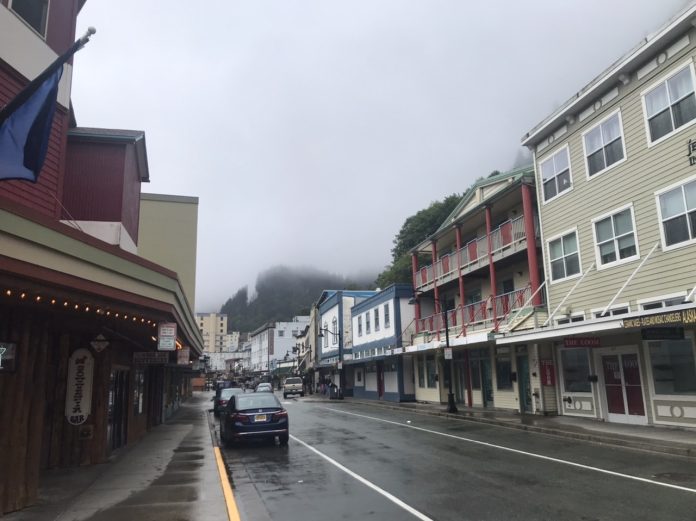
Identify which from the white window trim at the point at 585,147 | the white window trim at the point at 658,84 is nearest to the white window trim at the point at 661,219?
the white window trim at the point at 658,84

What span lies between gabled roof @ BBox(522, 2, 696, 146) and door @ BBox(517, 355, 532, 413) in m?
9.20

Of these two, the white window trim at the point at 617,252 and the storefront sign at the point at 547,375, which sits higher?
the white window trim at the point at 617,252

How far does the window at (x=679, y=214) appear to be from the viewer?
1493 cm

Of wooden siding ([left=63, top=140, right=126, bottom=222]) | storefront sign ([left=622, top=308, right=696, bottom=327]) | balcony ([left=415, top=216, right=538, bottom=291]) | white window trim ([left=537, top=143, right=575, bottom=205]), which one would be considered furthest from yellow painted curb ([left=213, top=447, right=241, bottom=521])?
balcony ([left=415, top=216, right=538, bottom=291])

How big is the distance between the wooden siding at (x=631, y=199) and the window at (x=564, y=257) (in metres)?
0.31

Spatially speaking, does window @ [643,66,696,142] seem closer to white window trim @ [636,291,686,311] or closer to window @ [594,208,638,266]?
window @ [594,208,638,266]

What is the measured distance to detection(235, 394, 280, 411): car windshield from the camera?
52.6 ft

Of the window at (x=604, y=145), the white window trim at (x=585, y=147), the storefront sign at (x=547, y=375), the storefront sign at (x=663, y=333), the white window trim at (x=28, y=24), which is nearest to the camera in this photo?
the white window trim at (x=28, y=24)

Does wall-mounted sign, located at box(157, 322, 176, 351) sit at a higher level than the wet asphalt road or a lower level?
higher

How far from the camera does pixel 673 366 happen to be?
15.8 m

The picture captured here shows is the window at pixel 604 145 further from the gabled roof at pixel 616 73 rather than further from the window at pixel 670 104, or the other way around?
the window at pixel 670 104

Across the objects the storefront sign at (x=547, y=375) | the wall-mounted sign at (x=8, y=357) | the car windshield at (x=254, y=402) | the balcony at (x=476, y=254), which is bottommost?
→ the car windshield at (x=254, y=402)

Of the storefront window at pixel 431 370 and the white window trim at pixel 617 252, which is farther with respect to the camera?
the storefront window at pixel 431 370

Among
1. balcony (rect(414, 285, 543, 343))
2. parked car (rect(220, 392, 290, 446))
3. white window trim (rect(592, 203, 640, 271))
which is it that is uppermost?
white window trim (rect(592, 203, 640, 271))
